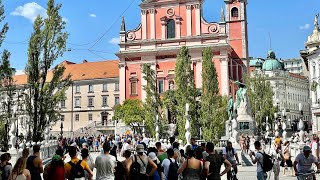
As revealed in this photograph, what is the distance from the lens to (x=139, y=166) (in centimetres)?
821

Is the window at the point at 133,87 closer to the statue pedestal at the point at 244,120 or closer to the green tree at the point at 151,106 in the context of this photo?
the green tree at the point at 151,106

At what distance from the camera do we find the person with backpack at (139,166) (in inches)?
320

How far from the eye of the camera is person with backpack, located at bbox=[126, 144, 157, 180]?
814cm

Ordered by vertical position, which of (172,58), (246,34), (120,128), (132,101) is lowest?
(120,128)

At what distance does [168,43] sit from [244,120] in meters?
32.1

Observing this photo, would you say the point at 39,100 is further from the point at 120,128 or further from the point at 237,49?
the point at 237,49

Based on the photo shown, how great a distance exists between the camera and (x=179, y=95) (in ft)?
110

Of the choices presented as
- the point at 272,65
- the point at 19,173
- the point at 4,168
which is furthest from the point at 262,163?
the point at 272,65

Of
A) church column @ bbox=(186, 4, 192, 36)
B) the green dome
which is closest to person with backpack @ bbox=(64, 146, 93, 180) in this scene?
church column @ bbox=(186, 4, 192, 36)

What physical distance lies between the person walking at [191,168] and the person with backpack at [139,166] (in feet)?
2.11

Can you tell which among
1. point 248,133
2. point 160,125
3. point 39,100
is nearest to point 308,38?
point 160,125

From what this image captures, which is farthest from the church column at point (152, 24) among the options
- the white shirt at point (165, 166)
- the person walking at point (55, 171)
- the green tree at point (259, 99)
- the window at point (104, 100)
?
the person walking at point (55, 171)

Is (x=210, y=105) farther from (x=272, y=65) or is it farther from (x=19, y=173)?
(x=272, y=65)

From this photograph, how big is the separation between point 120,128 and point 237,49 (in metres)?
23.5
